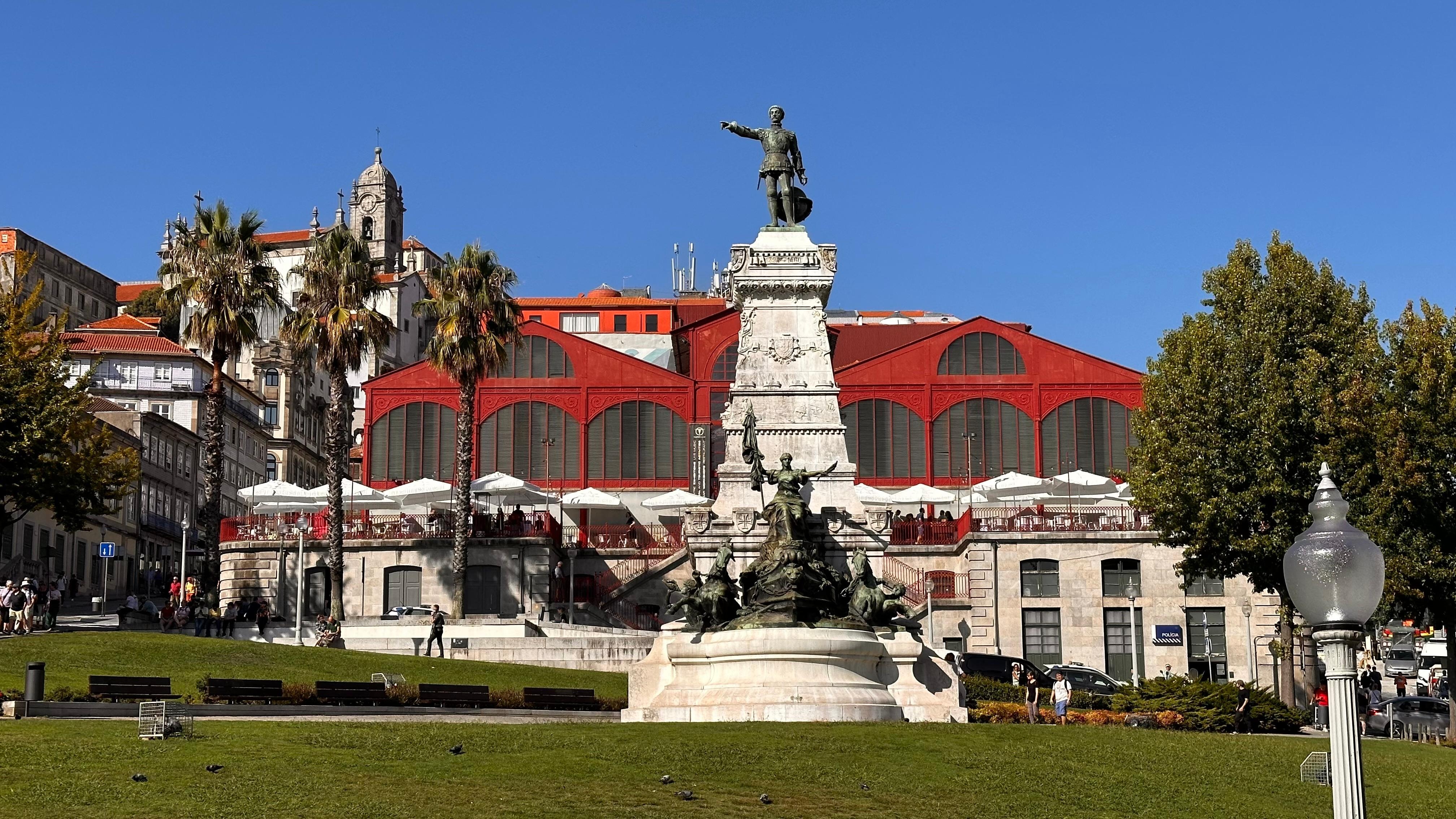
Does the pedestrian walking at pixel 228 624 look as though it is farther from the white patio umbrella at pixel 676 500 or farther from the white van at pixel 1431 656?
the white van at pixel 1431 656

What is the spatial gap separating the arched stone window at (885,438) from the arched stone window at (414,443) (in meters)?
16.0

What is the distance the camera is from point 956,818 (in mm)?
19141

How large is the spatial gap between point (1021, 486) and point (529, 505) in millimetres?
19255

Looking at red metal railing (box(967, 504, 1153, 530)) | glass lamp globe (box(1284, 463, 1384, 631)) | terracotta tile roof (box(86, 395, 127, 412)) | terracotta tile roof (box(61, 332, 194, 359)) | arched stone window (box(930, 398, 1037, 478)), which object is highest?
terracotta tile roof (box(61, 332, 194, 359))

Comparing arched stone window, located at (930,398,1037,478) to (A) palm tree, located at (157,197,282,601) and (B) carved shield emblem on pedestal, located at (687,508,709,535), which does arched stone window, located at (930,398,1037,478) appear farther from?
(A) palm tree, located at (157,197,282,601)

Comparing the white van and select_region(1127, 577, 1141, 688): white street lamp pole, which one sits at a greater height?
select_region(1127, 577, 1141, 688): white street lamp pole

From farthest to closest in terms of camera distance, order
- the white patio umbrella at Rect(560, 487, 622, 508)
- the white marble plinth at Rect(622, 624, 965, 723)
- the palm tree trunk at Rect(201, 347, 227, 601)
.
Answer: the white patio umbrella at Rect(560, 487, 622, 508), the palm tree trunk at Rect(201, 347, 227, 601), the white marble plinth at Rect(622, 624, 965, 723)

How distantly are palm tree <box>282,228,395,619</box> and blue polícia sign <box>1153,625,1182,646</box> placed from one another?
77.7ft

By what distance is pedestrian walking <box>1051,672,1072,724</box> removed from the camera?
32188mm

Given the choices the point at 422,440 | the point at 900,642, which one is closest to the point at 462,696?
the point at 900,642

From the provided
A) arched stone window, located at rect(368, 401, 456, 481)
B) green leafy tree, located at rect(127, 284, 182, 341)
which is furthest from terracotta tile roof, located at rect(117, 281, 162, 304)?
arched stone window, located at rect(368, 401, 456, 481)

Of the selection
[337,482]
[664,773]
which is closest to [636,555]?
[337,482]

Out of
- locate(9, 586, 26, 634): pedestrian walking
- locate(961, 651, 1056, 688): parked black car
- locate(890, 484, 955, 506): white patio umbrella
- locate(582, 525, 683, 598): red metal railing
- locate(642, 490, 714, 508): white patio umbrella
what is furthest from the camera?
locate(890, 484, 955, 506): white patio umbrella

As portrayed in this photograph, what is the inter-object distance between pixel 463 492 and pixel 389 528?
5893 millimetres
